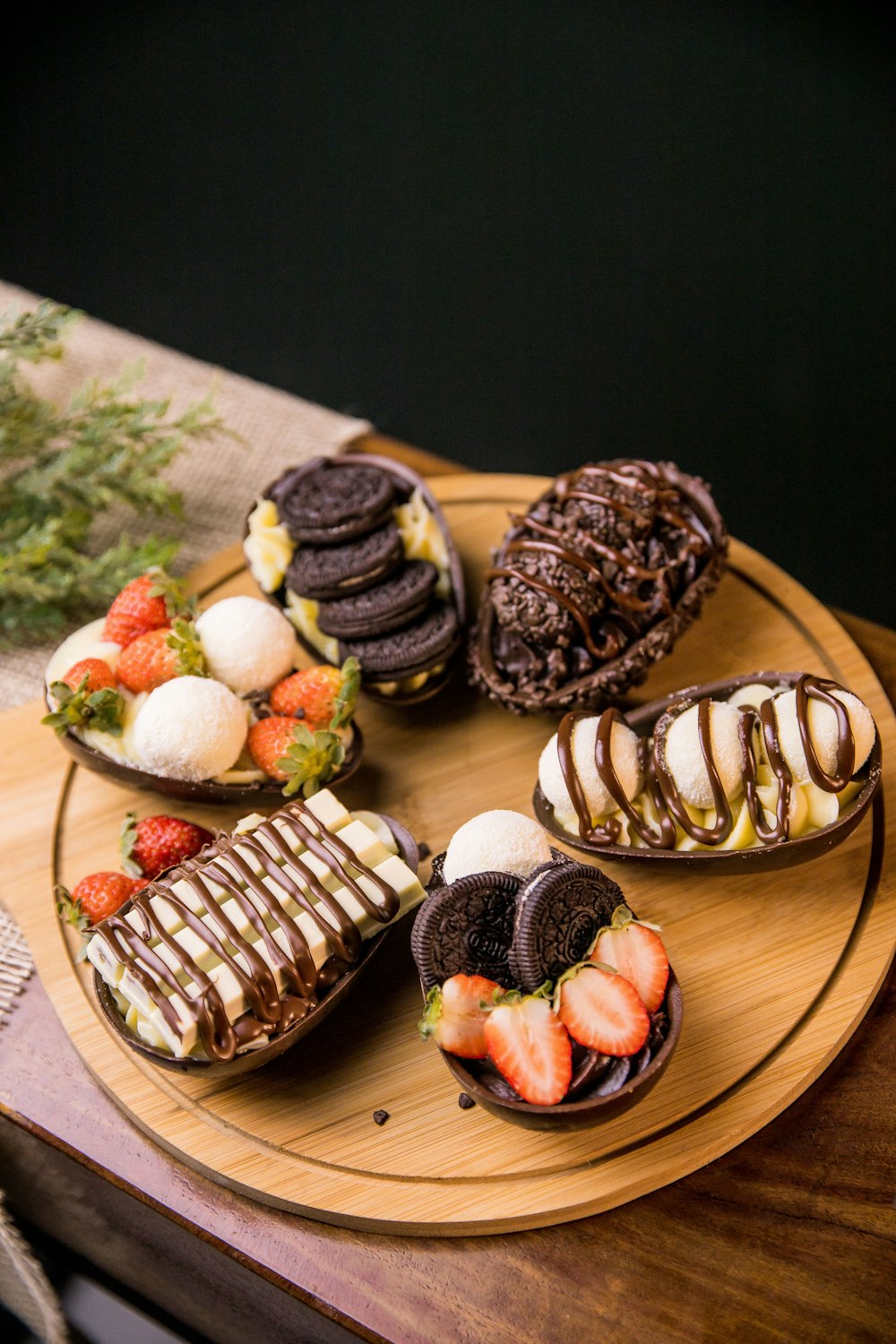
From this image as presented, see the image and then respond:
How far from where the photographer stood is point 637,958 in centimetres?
248

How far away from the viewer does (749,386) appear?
18.5 ft

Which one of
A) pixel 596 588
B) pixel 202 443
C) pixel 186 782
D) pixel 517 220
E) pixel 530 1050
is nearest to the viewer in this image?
pixel 530 1050

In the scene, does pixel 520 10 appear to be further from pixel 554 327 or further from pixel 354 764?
pixel 354 764

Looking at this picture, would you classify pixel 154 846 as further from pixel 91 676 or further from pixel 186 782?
pixel 91 676

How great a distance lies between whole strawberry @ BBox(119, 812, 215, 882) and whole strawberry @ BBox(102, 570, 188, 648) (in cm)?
51

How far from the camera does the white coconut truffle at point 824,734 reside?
8.95 feet

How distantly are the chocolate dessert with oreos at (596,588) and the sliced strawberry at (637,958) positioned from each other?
70 centimetres

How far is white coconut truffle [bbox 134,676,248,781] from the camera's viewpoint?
2.93 m

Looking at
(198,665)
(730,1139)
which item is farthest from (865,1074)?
(198,665)

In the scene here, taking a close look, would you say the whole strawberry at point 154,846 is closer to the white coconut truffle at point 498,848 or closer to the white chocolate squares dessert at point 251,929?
the white chocolate squares dessert at point 251,929

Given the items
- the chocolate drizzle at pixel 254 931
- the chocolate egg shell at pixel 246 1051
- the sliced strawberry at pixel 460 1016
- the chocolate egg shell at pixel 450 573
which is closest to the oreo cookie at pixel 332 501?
the chocolate egg shell at pixel 450 573

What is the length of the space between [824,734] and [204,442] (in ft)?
8.10

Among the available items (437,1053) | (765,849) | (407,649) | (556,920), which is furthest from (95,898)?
(765,849)

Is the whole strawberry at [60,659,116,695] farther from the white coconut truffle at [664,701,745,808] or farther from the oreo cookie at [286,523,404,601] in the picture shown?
the white coconut truffle at [664,701,745,808]
